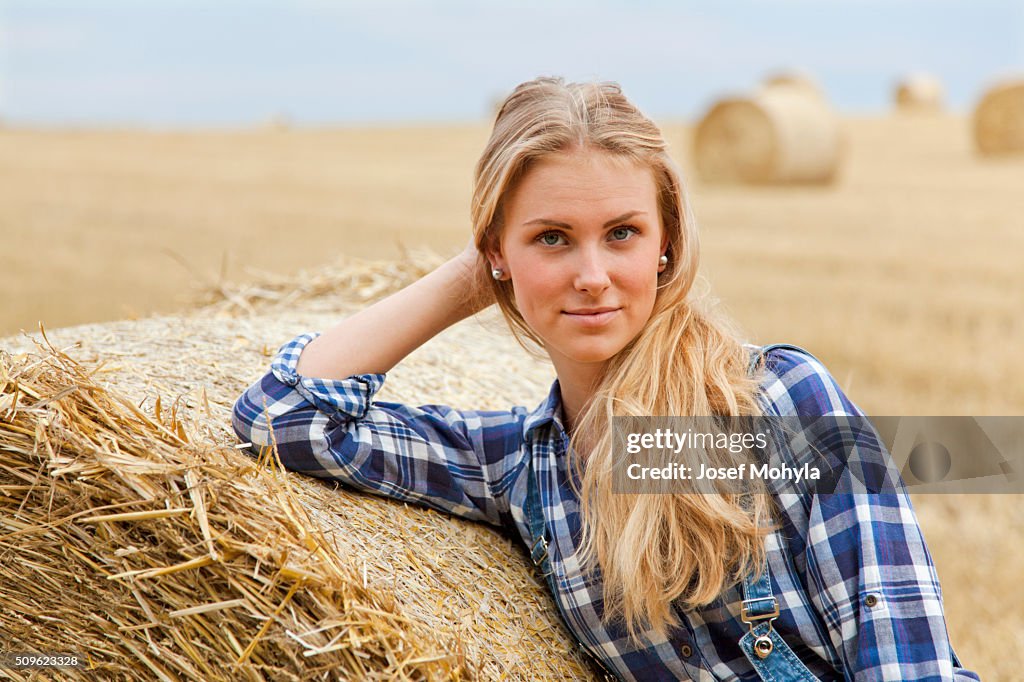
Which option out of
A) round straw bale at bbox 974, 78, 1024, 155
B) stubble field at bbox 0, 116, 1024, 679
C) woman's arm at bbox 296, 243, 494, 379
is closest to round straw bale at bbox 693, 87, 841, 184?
stubble field at bbox 0, 116, 1024, 679

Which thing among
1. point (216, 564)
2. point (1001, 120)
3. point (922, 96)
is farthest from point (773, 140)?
point (922, 96)

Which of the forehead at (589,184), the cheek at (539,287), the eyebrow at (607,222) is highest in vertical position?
the forehead at (589,184)

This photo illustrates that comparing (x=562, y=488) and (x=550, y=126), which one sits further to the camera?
(x=562, y=488)

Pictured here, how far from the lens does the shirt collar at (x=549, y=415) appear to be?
2.17 meters

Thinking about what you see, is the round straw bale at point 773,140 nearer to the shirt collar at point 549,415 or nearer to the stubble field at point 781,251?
the stubble field at point 781,251

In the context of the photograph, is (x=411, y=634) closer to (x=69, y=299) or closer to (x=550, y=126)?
(x=550, y=126)

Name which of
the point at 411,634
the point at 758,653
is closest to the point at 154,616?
the point at 411,634

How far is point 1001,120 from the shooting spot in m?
16.2

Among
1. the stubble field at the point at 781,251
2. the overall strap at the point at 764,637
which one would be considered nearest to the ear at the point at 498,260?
the overall strap at the point at 764,637

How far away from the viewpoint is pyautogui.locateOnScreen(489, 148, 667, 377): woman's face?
1938mm

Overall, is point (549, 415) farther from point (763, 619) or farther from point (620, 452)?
point (763, 619)

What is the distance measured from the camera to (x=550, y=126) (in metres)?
1.96

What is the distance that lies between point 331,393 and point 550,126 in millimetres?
701

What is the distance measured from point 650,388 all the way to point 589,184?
0.40m
